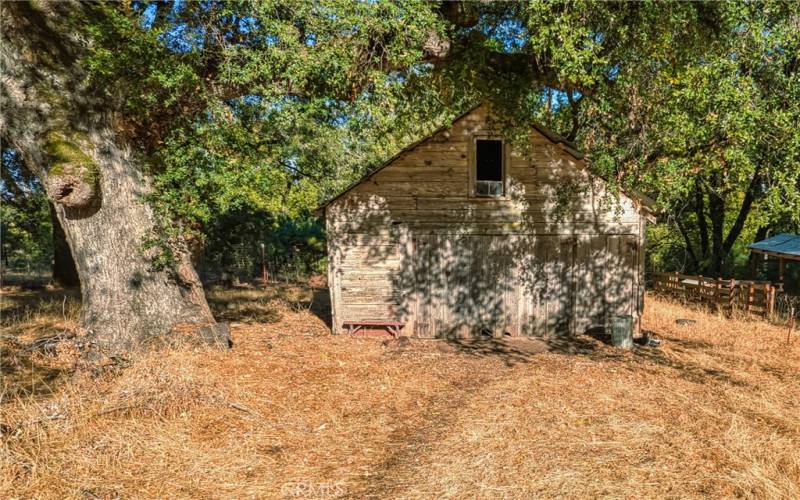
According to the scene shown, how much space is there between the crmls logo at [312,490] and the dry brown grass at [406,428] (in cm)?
2

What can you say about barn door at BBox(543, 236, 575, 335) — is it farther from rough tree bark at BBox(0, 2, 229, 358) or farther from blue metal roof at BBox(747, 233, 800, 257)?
blue metal roof at BBox(747, 233, 800, 257)

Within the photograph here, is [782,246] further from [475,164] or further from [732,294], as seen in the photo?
[475,164]

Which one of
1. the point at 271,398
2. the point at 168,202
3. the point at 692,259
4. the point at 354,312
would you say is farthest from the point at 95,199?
the point at 692,259

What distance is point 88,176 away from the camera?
23.9ft

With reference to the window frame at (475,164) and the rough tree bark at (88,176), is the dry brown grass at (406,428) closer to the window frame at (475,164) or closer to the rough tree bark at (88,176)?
the rough tree bark at (88,176)

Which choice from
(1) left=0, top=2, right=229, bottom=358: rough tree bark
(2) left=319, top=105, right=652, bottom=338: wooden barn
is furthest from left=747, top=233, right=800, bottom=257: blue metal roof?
(1) left=0, top=2, right=229, bottom=358: rough tree bark

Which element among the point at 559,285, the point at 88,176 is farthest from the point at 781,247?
the point at 88,176

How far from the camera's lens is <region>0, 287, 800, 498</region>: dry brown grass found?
4.37 meters

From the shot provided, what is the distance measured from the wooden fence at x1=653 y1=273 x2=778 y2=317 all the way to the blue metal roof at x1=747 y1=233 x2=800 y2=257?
6.21 feet

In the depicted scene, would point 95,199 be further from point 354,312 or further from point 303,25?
point 354,312

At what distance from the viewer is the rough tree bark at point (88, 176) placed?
732 cm

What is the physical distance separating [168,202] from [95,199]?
3.67 ft

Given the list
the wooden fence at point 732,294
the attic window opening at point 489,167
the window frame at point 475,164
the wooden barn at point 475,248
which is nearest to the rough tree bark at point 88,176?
the wooden barn at point 475,248

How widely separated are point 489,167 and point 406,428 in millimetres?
8506
